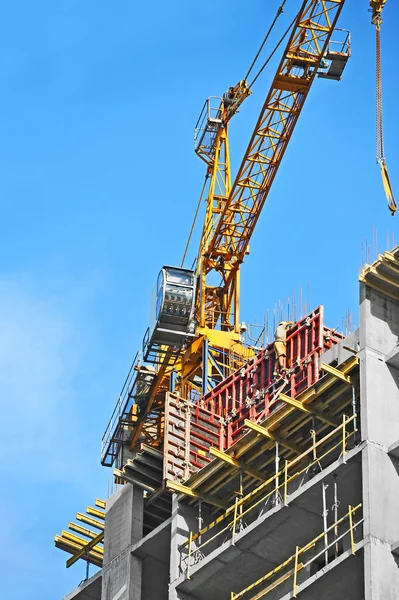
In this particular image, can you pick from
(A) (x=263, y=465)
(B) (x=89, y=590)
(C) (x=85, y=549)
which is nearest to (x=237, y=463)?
(A) (x=263, y=465)

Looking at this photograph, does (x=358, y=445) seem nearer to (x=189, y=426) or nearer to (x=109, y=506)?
(x=189, y=426)

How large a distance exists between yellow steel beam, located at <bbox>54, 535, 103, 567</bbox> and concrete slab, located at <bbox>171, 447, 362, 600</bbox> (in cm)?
1267

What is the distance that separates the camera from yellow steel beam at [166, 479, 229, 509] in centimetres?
6381

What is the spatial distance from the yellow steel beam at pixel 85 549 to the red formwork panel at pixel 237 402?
7499 millimetres

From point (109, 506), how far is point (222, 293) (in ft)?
72.7

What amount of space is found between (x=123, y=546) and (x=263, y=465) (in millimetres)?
8204

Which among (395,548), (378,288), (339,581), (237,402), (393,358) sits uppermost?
(237,402)

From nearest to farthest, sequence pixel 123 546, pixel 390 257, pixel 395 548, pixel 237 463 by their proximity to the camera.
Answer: pixel 395 548 → pixel 390 257 → pixel 237 463 → pixel 123 546

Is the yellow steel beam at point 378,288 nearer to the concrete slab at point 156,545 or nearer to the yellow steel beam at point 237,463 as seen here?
the yellow steel beam at point 237,463

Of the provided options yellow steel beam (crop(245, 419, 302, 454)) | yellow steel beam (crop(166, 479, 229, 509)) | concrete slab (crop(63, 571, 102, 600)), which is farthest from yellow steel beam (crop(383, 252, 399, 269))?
concrete slab (crop(63, 571, 102, 600))

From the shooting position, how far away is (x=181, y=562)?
62.8 meters

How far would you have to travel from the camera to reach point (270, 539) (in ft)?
194

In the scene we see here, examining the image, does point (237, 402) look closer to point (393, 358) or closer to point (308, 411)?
point (308, 411)

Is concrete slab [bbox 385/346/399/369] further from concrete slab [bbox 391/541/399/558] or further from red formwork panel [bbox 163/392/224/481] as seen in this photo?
red formwork panel [bbox 163/392/224/481]
